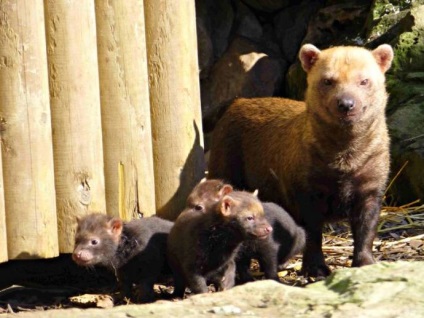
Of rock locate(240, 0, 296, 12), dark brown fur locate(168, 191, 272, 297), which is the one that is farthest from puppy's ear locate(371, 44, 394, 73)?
rock locate(240, 0, 296, 12)

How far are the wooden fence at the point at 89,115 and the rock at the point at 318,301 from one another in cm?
219

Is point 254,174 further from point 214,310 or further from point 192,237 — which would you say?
point 214,310

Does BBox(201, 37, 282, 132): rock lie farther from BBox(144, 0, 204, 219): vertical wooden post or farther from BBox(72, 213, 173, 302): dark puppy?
BBox(72, 213, 173, 302): dark puppy

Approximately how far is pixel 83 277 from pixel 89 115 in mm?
1457

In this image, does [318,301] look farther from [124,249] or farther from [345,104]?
[345,104]

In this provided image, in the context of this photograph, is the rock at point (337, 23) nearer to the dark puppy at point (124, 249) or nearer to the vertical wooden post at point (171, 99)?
the vertical wooden post at point (171, 99)

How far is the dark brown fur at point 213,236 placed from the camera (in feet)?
23.9

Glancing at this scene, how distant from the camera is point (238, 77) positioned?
12539 millimetres

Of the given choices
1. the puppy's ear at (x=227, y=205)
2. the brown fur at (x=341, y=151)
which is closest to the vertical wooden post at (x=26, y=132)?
the puppy's ear at (x=227, y=205)

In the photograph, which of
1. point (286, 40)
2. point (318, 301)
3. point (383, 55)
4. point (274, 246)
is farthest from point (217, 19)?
point (318, 301)

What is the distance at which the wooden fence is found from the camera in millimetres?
7668

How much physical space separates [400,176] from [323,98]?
2379 mm

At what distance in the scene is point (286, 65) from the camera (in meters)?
12.5

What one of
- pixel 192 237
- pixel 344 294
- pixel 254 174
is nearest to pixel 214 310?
pixel 344 294
